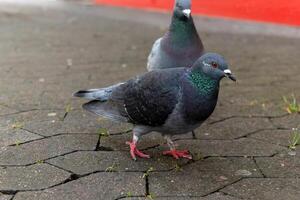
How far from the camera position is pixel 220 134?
4098mm

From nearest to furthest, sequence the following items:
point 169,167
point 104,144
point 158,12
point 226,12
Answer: point 169,167 → point 104,144 → point 226,12 → point 158,12

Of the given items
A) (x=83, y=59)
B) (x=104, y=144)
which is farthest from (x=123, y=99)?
(x=83, y=59)

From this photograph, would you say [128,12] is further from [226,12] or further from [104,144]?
[104,144]

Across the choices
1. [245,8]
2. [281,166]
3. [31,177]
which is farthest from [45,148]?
[245,8]

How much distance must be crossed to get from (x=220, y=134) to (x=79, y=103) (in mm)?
1361

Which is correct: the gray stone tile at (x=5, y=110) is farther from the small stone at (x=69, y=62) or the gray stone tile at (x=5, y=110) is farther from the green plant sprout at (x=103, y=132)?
the small stone at (x=69, y=62)

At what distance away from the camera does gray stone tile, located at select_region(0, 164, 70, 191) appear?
3.11m

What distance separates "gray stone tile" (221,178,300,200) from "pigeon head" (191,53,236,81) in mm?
633

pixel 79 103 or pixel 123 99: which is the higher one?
pixel 123 99

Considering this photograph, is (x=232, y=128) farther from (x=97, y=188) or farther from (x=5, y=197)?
(x=5, y=197)

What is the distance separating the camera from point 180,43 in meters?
4.18

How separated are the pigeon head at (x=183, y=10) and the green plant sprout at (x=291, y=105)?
1220mm

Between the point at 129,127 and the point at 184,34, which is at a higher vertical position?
the point at 184,34

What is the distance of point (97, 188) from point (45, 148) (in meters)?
0.74
